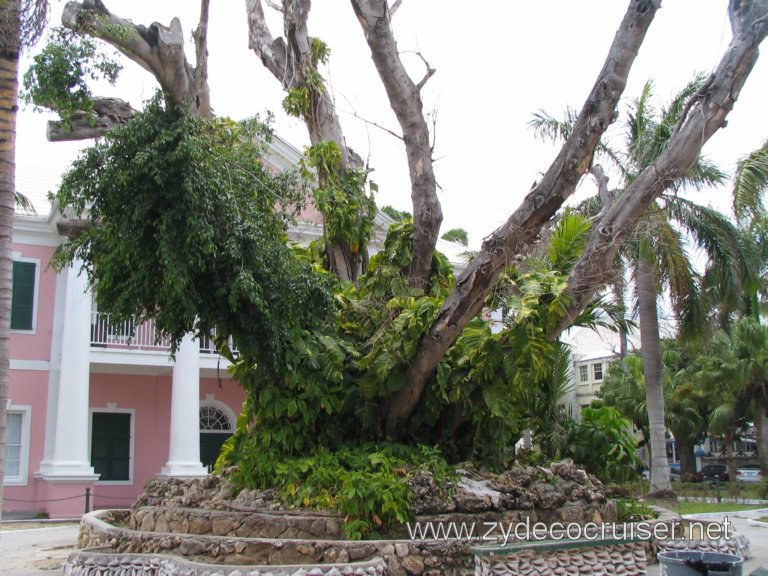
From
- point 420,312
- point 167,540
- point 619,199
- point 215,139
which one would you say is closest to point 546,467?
point 420,312

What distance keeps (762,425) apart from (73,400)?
2329 centimetres

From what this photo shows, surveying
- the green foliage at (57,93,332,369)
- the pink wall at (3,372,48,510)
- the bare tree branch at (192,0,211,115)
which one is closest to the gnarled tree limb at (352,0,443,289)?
the green foliage at (57,93,332,369)

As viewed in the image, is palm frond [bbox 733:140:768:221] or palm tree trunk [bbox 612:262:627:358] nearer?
palm tree trunk [bbox 612:262:627:358]

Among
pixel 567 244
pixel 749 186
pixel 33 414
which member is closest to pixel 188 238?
pixel 567 244

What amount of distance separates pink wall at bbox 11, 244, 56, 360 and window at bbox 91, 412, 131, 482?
241cm

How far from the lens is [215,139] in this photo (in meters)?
9.66

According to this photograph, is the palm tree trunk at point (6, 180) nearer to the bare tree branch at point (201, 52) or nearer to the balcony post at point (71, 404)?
the bare tree branch at point (201, 52)

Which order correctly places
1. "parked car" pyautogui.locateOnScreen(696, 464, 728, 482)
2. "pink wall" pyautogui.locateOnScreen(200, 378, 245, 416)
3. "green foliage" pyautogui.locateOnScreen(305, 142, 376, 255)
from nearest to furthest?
"green foliage" pyautogui.locateOnScreen(305, 142, 376, 255) → "pink wall" pyautogui.locateOnScreen(200, 378, 245, 416) → "parked car" pyautogui.locateOnScreen(696, 464, 728, 482)

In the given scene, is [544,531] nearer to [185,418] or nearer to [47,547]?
[47,547]

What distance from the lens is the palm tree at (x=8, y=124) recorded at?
311 inches

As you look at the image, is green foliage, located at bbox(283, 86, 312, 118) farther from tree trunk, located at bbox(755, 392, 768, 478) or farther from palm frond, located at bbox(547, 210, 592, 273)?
tree trunk, located at bbox(755, 392, 768, 478)

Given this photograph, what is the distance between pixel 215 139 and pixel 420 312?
10.6 ft

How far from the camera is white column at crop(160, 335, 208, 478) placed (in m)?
18.1

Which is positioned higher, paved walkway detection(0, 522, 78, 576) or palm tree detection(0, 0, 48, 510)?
palm tree detection(0, 0, 48, 510)
